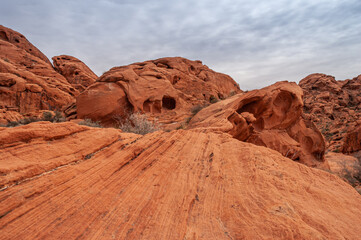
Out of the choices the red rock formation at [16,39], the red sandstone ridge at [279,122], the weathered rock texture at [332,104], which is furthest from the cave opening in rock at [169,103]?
the red rock formation at [16,39]

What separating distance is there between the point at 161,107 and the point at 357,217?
11.4 m

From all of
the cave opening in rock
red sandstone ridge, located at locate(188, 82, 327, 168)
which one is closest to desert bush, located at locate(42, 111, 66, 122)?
the cave opening in rock

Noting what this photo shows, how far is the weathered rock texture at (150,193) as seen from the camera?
5.89ft

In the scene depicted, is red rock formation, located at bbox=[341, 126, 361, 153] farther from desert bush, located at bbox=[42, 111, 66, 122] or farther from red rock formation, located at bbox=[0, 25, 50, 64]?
red rock formation, located at bbox=[0, 25, 50, 64]

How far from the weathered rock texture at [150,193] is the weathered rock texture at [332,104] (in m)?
22.1

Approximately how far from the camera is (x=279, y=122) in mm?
11602

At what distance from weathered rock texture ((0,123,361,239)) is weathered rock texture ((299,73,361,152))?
22.1m

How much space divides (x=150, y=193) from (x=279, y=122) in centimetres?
1175

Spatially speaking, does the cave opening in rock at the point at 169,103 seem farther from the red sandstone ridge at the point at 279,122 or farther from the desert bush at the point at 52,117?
the desert bush at the point at 52,117

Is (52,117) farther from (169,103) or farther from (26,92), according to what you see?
(169,103)

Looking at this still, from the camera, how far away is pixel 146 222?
1919 millimetres

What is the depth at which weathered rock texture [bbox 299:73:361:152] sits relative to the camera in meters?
22.8

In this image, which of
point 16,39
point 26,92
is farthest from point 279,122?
point 16,39

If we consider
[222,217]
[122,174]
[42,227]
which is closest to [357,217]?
[222,217]
